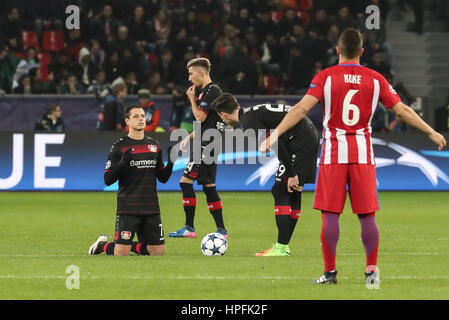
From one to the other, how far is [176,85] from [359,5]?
5.95 meters

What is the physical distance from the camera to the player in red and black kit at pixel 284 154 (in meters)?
10.6

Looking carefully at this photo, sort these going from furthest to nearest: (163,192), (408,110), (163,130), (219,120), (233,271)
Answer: (163,130) → (163,192) → (219,120) → (233,271) → (408,110)

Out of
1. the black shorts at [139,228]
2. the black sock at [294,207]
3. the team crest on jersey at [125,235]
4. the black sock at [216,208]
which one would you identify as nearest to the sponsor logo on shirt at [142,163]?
the black shorts at [139,228]

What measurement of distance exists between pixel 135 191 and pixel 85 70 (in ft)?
43.4

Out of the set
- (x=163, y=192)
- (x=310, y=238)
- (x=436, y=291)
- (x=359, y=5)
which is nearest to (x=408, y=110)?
(x=436, y=291)

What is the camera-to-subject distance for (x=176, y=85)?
2281cm

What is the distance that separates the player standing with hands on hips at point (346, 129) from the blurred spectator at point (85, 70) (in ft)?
51.1

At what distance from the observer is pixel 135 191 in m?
10.6

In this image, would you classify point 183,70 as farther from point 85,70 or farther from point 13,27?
point 13,27

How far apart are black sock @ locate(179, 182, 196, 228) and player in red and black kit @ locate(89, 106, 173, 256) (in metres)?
2.24

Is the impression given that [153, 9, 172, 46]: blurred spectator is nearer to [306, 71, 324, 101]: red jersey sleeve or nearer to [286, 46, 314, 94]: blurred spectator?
[286, 46, 314, 94]: blurred spectator
